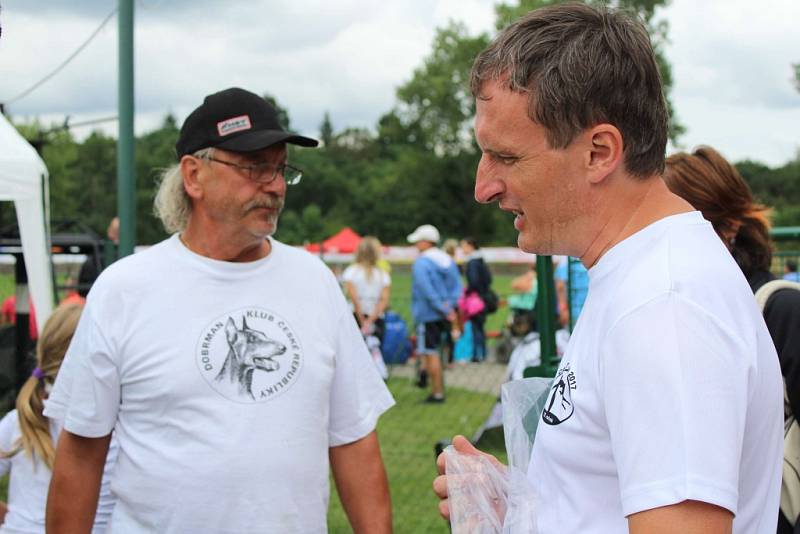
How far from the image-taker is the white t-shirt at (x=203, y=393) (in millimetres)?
2318

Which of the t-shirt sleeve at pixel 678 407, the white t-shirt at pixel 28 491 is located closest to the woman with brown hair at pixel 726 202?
the t-shirt sleeve at pixel 678 407

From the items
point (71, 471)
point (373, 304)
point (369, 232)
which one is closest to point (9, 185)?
point (71, 471)

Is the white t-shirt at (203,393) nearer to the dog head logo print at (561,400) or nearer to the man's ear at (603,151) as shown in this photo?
the dog head logo print at (561,400)

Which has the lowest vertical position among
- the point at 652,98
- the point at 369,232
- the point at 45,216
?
the point at 369,232

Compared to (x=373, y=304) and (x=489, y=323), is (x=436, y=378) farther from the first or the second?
(x=489, y=323)

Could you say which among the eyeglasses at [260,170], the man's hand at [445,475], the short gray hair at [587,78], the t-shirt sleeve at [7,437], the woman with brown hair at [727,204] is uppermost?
the short gray hair at [587,78]

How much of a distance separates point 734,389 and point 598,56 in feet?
1.59

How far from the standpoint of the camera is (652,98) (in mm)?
1253

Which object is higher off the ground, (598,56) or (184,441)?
(598,56)

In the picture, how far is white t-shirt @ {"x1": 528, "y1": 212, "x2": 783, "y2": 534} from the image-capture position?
3.36ft

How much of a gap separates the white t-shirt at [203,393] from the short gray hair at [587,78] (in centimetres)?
133

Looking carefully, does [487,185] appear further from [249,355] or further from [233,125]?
[233,125]

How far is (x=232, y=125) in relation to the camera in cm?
262

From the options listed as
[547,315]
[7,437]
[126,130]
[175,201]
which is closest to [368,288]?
[126,130]
